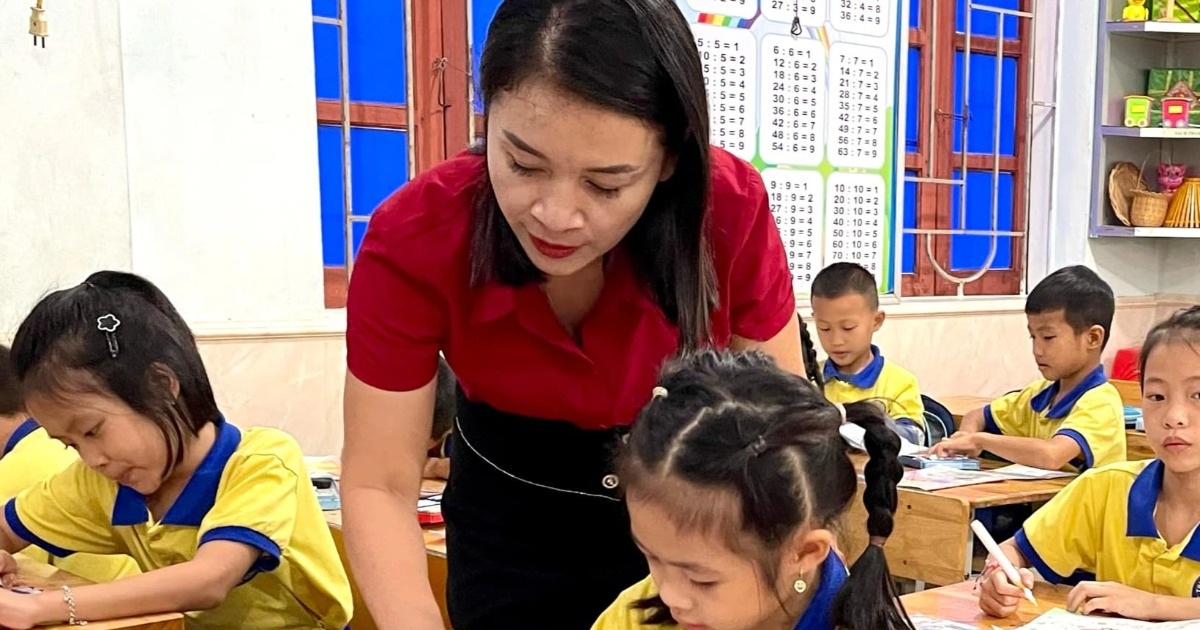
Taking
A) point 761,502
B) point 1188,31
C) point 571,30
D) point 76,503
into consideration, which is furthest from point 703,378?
point 1188,31

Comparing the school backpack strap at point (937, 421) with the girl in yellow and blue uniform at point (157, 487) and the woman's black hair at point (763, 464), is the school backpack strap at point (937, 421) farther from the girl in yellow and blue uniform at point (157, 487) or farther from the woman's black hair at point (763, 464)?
the woman's black hair at point (763, 464)

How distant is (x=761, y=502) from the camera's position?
3.69ft

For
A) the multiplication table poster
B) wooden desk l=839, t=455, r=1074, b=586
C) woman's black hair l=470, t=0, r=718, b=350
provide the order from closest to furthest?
woman's black hair l=470, t=0, r=718, b=350 < wooden desk l=839, t=455, r=1074, b=586 < the multiplication table poster

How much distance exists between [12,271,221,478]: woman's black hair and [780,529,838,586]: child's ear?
0.94 metres

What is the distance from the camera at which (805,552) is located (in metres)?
1.15

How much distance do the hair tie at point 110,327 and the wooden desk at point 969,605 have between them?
108 centimetres

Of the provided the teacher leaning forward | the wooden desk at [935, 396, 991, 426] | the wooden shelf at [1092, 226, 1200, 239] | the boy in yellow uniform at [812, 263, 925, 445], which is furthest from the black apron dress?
the wooden shelf at [1092, 226, 1200, 239]

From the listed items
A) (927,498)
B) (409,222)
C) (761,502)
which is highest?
(409,222)

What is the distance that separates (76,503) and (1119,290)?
15.1ft

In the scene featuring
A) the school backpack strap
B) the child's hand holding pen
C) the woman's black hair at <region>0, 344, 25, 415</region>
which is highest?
the woman's black hair at <region>0, 344, 25, 415</region>

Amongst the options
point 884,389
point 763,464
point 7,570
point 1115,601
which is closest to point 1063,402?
point 884,389

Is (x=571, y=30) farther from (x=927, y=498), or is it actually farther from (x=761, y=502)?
(x=927, y=498)

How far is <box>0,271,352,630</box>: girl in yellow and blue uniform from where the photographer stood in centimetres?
164

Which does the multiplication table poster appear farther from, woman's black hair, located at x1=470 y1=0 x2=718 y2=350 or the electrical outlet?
woman's black hair, located at x1=470 y1=0 x2=718 y2=350
